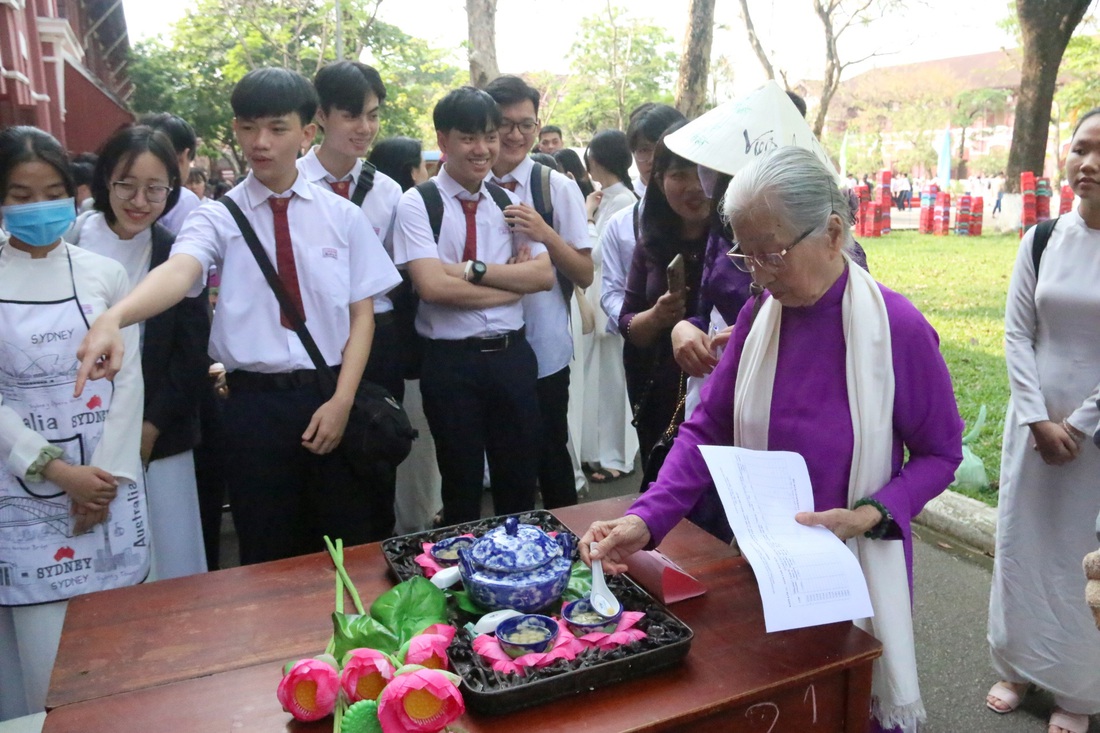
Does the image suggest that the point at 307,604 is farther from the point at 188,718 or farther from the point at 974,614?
the point at 974,614

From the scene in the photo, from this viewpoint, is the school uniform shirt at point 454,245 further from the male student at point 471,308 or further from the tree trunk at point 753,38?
the tree trunk at point 753,38

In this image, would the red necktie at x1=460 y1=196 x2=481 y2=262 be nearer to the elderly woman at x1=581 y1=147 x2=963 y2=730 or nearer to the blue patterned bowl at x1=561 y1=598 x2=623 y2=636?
the elderly woman at x1=581 y1=147 x2=963 y2=730

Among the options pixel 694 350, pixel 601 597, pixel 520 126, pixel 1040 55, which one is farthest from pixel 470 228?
pixel 1040 55

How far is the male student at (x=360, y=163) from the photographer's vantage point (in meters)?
3.07

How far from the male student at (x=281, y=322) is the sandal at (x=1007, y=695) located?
201 centimetres

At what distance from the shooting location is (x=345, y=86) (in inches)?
120

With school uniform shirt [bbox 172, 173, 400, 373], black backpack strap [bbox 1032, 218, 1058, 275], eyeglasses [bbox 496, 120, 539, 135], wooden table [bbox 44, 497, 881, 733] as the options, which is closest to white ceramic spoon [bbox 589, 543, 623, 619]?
wooden table [bbox 44, 497, 881, 733]

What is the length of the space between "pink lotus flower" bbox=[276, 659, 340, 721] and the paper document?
0.69 m

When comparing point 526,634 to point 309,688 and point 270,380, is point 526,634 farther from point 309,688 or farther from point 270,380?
point 270,380

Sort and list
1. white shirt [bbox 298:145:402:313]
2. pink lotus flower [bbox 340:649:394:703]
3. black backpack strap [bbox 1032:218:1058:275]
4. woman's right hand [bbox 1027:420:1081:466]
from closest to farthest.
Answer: pink lotus flower [bbox 340:649:394:703] → woman's right hand [bbox 1027:420:1081:466] → black backpack strap [bbox 1032:218:1058:275] → white shirt [bbox 298:145:402:313]

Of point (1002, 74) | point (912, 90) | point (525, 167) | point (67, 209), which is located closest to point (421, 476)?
point (525, 167)

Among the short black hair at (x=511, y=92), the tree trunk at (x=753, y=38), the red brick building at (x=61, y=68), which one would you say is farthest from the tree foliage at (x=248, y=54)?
the short black hair at (x=511, y=92)

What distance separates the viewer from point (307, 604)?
1724mm

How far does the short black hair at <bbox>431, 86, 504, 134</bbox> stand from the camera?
2.91 meters
